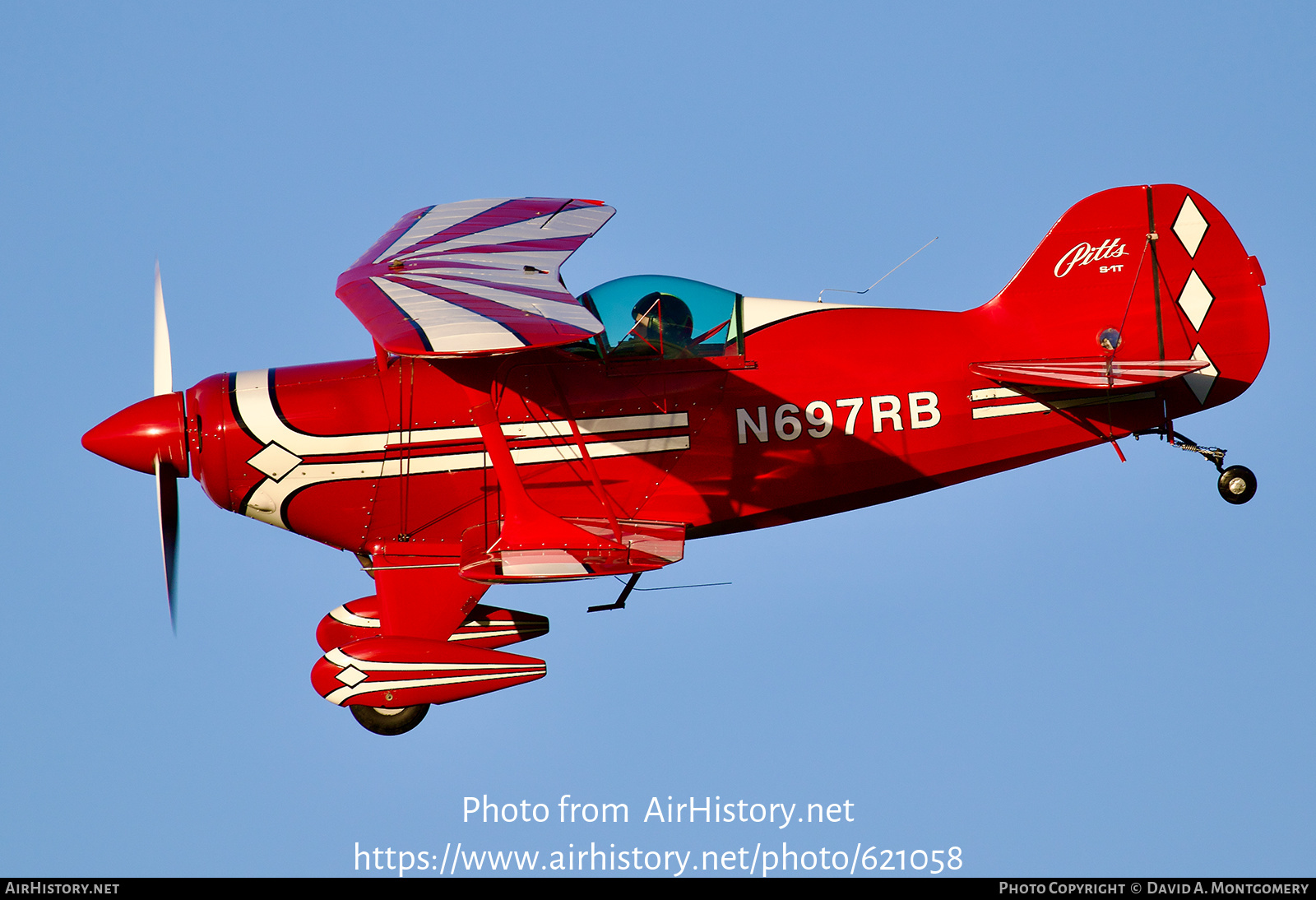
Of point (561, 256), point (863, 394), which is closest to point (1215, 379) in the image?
point (863, 394)

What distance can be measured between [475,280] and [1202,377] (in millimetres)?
6056

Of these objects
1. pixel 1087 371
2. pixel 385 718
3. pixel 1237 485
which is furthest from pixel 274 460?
pixel 1237 485

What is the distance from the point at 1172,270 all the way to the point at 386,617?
279 inches

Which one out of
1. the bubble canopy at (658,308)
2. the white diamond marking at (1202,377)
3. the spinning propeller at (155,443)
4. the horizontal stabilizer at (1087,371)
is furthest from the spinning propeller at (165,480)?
the white diamond marking at (1202,377)

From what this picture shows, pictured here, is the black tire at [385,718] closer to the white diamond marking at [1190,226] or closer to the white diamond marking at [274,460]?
the white diamond marking at [274,460]

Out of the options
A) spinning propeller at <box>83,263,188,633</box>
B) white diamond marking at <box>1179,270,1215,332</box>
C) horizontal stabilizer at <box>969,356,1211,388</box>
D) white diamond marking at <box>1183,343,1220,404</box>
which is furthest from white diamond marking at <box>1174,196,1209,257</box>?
spinning propeller at <box>83,263,188,633</box>

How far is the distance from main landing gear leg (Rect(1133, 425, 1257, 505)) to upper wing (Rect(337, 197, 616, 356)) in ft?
16.8

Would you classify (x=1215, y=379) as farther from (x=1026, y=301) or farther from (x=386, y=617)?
(x=386, y=617)

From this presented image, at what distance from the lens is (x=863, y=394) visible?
1281 centimetres

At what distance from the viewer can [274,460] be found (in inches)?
501

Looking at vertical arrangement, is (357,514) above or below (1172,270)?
below

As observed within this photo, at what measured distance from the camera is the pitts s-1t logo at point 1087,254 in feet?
43.4

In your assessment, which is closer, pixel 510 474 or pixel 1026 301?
pixel 510 474

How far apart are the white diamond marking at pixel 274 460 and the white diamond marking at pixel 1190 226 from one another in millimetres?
7521
